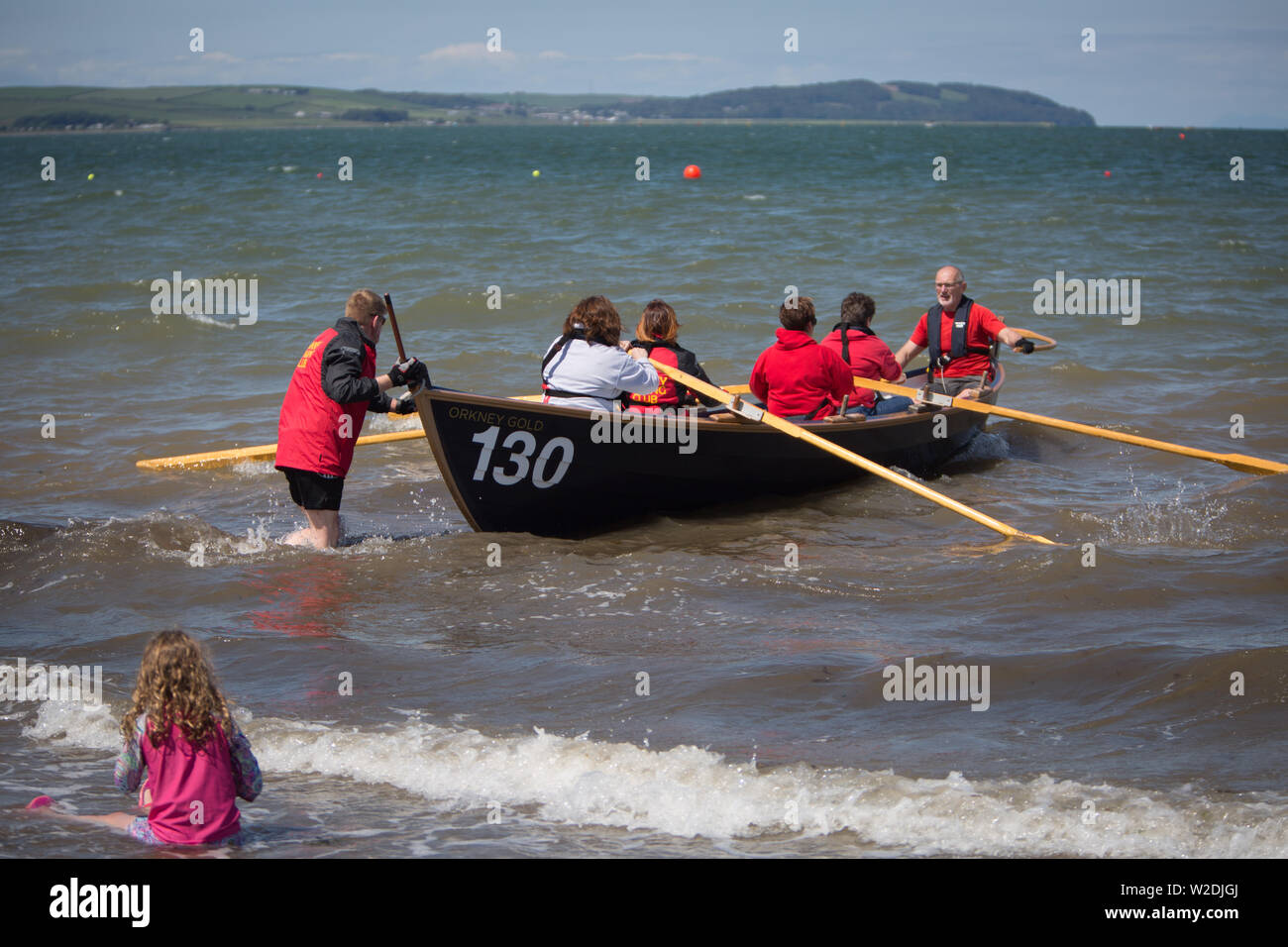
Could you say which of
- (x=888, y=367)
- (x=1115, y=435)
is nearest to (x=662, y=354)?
(x=888, y=367)

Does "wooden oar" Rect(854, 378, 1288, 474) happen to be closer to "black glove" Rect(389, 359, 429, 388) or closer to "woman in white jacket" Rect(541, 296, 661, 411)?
"woman in white jacket" Rect(541, 296, 661, 411)

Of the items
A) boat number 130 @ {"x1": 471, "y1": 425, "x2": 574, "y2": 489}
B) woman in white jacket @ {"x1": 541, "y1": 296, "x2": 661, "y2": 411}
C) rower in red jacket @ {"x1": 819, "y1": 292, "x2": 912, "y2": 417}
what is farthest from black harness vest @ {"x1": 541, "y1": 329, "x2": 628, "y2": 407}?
rower in red jacket @ {"x1": 819, "y1": 292, "x2": 912, "y2": 417}

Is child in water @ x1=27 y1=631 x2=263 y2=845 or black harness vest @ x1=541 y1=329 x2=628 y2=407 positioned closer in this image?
child in water @ x1=27 y1=631 x2=263 y2=845

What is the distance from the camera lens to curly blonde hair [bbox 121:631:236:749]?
12.0 ft

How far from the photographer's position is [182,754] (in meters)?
3.72

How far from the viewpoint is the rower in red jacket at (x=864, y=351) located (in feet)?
31.5

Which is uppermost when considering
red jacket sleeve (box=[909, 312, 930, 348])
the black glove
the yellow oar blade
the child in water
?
red jacket sleeve (box=[909, 312, 930, 348])

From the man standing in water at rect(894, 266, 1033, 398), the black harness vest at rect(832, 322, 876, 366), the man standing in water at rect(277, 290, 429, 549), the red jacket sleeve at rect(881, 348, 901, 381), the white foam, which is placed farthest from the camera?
the man standing in water at rect(894, 266, 1033, 398)

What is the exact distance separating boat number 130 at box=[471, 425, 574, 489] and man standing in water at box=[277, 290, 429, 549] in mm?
510

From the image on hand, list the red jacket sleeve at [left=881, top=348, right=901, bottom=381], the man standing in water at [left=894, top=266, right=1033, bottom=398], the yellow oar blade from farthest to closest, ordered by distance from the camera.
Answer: the man standing in water at [left=894, top=266, right=1033, bottom=398] < the red jacket sleeve at [left=881, top=348, right=901, bottom=381] < the yellow oar blade

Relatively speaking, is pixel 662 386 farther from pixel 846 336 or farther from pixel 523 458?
pixel 846 336

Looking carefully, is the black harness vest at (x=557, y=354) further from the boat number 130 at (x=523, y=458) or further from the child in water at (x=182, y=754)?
the child in water at (x=182, y=754)
